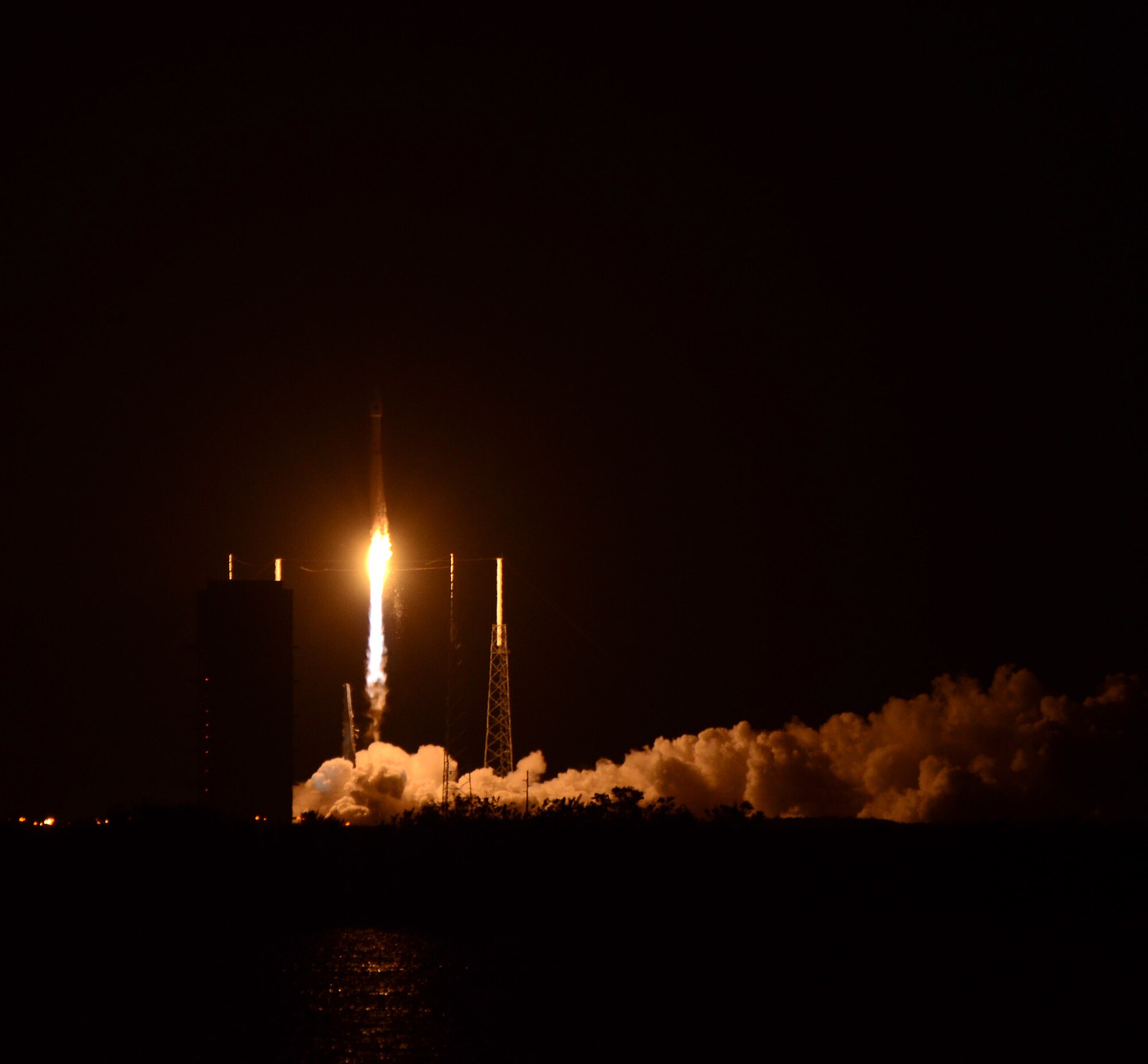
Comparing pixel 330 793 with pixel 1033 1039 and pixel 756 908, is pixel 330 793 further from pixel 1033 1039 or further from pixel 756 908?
pixel 1033 1039

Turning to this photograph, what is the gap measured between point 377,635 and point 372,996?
65834 mm

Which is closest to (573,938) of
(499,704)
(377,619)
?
(499,704)

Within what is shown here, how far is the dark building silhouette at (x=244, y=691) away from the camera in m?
60.8

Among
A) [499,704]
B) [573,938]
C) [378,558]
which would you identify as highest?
[378,558]

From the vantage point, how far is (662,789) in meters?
86.6

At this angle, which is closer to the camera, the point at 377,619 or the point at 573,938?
the point at 573,938

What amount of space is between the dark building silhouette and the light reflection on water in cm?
4049

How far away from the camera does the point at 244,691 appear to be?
60.9 metres

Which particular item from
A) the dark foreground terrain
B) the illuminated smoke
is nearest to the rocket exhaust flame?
the illuminated smoke

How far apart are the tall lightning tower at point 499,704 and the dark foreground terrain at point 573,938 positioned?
142 ft

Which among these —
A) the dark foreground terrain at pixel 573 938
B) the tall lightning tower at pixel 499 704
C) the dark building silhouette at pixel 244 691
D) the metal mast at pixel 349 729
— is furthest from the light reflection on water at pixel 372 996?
the metal mast at pixel 349 729

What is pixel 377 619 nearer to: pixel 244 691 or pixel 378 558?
pixel 378 558

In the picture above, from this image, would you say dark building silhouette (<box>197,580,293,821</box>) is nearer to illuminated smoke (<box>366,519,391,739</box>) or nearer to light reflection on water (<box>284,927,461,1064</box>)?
illuminated smoke (<box>366,519,391,739</box>)

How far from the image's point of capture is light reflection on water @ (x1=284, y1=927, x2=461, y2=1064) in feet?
52.1
